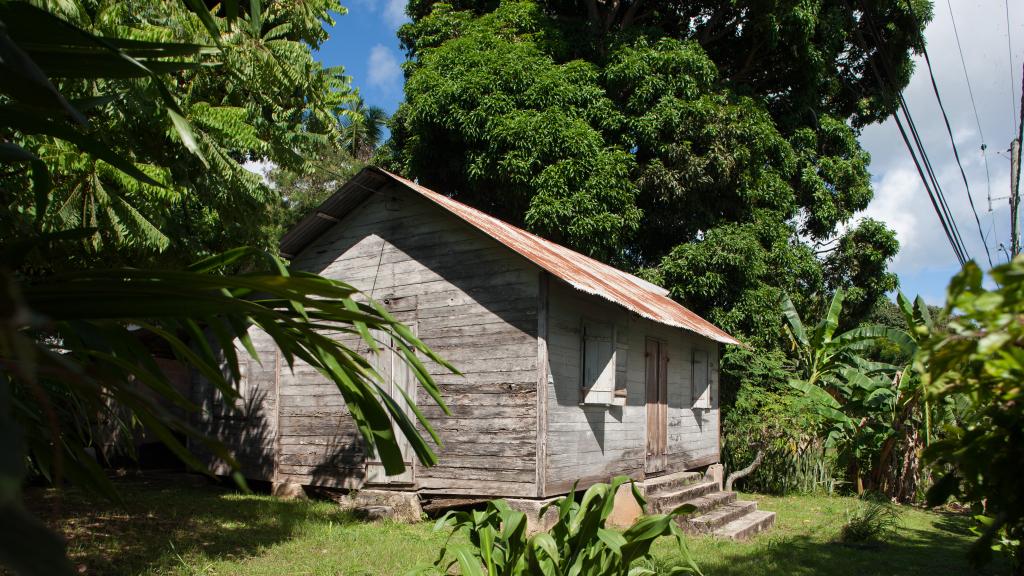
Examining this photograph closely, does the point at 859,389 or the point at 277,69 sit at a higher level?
the point at 277,69

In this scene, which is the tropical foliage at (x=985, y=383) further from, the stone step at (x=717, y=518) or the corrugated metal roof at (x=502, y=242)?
the stone step at (x=717, y=518)

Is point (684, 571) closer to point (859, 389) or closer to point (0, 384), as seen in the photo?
point (0, 384)

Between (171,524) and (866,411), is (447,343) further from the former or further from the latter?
(866,411)

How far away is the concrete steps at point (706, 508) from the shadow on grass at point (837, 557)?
332 mm

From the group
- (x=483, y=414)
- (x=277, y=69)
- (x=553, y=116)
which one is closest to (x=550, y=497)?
(x=483, y=414)

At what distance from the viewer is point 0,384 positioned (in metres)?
0.78

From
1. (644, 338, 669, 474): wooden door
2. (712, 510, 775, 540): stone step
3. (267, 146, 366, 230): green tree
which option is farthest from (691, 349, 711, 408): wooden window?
(267, 146, 366, 230): green tree

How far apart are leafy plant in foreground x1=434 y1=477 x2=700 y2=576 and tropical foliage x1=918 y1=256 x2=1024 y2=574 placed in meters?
2.33

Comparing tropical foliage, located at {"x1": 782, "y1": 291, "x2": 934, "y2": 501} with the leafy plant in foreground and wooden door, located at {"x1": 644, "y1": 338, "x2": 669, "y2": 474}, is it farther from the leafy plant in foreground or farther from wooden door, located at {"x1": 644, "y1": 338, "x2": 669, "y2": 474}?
the leafy plant in foreground

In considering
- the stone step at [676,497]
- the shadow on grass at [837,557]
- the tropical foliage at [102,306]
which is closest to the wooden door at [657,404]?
the stone step at [676,497]

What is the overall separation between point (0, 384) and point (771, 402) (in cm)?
1590

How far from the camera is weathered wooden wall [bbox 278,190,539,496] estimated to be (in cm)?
962

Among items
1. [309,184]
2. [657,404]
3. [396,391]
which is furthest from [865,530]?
[309,184]

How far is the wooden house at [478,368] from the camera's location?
960cm
